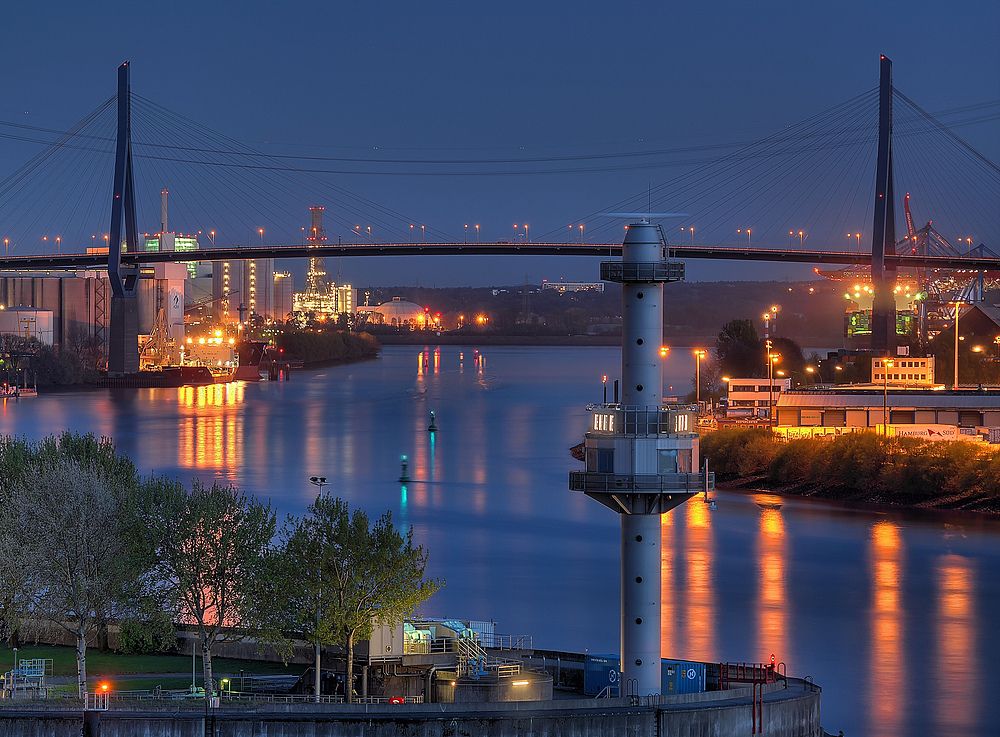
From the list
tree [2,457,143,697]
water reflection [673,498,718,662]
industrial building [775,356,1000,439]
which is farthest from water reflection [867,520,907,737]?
industrial building [775,356,1000,439]

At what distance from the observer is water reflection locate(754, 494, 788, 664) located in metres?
8.11

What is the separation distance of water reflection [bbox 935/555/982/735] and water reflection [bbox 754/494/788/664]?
0.75 metres

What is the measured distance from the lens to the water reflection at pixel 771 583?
811 cm

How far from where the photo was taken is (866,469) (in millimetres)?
14680

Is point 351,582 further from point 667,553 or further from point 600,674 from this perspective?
point 667,553

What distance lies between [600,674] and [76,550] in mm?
2112

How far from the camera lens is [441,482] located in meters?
15.5

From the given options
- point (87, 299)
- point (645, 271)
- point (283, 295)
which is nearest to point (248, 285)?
point (283, 295)

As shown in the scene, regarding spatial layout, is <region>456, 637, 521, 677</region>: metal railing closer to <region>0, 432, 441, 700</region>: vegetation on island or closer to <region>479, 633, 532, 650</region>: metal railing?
<region>0, 432, 441, 700</region>: vegetation on island

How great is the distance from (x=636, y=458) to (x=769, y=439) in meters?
10.6

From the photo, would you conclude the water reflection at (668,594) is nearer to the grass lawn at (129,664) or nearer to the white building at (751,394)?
the grass lawn at (129,664)

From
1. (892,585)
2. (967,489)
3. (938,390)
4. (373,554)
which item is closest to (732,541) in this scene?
(892,585)

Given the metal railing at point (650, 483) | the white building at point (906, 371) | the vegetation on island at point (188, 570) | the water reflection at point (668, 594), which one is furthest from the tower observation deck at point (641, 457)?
the white building at point (906, 371)

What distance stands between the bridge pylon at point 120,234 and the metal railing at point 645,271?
22.9m
